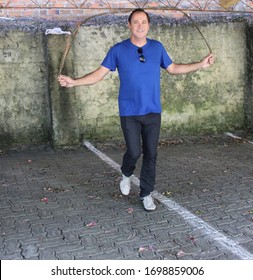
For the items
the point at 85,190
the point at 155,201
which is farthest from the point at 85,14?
the point at 155,201

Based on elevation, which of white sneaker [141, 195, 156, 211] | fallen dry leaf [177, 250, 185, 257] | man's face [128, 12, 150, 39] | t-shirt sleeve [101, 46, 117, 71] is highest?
man's face [128, 12, 150, 39]

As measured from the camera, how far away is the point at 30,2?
931cm

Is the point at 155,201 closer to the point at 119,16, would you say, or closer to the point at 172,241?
the point at 172,241

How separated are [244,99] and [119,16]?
10.1 ft

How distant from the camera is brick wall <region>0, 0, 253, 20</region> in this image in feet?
30.3

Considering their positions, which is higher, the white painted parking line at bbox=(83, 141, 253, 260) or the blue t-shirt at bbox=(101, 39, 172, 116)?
the blue t-shirt at bbox=(101, 39, 172, 116)

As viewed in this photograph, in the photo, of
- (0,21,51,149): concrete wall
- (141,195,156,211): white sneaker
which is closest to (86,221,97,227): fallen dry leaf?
(141,195,156,211): white sneaker

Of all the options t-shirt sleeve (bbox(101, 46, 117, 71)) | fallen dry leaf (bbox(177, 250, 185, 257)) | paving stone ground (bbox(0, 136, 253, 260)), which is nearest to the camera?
fallen dry leaf (bbox(177, 250, 185, 257))

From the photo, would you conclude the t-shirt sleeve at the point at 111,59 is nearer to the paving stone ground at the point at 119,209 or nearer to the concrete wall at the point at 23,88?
the paving stone ground at the point at 119,209

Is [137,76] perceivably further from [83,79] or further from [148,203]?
[148,203]

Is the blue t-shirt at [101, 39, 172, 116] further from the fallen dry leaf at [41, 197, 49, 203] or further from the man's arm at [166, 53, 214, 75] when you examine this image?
the fallen dry leaf at [41, 197, 49, 203]

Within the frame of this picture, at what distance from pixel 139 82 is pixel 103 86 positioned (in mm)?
4020

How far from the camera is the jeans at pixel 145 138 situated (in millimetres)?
5191

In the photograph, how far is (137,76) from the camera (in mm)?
5078
